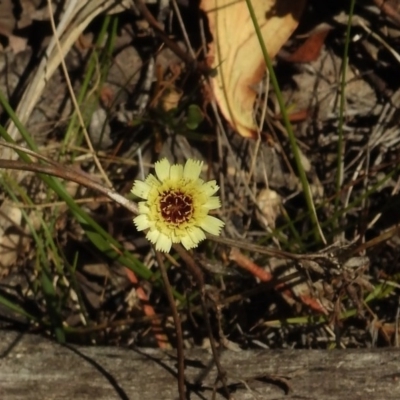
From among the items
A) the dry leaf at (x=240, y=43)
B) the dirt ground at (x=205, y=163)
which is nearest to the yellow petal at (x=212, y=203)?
the dirt ground at (x=205, y=163)

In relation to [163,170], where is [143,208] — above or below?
below

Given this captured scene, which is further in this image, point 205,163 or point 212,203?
point 205,163

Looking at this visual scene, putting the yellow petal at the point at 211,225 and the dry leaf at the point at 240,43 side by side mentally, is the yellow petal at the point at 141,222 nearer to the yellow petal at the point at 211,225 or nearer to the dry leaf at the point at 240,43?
the yellow petal at the point at 211,225

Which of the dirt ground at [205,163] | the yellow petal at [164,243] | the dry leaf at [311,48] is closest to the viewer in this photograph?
the yellow petal at [164,243]

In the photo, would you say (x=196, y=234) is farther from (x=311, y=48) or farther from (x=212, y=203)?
(x=311, y=48)

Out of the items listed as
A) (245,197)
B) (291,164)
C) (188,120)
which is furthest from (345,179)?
(188,120)

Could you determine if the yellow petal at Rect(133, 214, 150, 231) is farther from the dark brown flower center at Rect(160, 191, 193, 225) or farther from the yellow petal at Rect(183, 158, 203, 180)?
the yellow petal at Rect(183, 158, 203, 180)

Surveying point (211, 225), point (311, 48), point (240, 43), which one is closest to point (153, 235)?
point (211, 225)

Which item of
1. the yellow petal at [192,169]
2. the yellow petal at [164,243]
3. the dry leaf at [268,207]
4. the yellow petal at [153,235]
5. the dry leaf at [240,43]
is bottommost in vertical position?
the yellow petal at [164,243]
